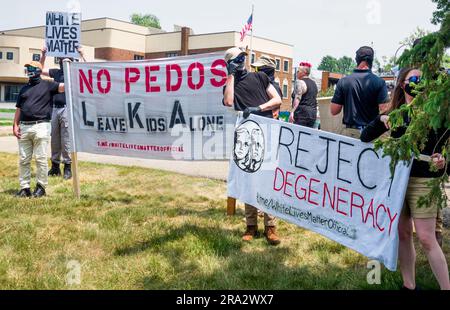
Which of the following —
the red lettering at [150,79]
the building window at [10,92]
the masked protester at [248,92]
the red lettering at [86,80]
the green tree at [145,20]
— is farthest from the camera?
the green tree at [145,20]

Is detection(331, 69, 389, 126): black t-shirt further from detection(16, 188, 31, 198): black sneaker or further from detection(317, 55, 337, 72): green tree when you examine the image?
detection(317, 55, 337, 72): green tree

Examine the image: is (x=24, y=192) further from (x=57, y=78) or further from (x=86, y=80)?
(x=57, y=78)

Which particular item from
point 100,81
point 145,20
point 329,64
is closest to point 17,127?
point 100,81

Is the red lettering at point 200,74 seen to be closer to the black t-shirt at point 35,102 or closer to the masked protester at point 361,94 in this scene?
the masked protester at point 361,94

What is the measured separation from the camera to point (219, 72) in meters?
6.15

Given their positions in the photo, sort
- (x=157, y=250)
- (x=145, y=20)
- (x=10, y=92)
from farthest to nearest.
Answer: (x=145, y=20)
(x=10, y=92)
(x=157, y=250)

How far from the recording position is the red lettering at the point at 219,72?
6.11 meters

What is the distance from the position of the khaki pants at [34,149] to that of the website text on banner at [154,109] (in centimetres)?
45

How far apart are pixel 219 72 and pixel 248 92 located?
0.82 m

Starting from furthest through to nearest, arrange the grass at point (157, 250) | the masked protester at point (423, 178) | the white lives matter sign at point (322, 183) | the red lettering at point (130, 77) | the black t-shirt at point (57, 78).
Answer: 1. the black t-shirt at point (57, 78)
2. the red lettering at point (130, 77)
3. the grass at point (157, 250)
4. the white lives matter sign at point (322, 183)
5. the masked protester at point (423, 178)

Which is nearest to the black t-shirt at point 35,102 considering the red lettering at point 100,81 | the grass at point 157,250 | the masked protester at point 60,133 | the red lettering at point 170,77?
the red lettering at point 100,81

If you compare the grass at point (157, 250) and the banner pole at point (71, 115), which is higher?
the banner pole at point (71, 115)
